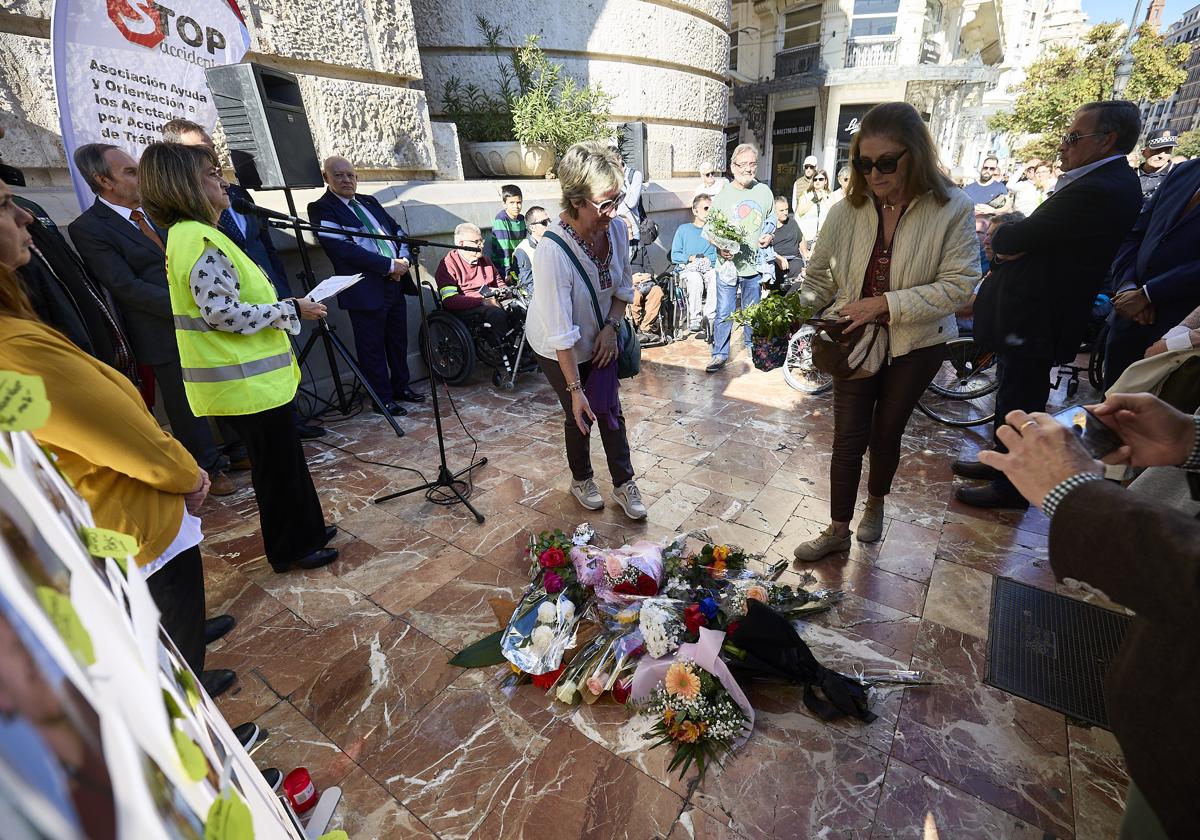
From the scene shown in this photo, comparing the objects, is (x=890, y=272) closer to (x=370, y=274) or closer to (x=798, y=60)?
(x=370, y=274)

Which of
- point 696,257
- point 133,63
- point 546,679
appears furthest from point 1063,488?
point 696,257

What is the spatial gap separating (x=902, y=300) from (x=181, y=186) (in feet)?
8.96

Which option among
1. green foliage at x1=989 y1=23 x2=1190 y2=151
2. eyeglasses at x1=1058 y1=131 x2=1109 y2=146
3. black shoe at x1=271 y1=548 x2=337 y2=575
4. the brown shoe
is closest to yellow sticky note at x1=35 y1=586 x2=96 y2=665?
black shoe at x1=271 y1=548 x2=337 y2=575

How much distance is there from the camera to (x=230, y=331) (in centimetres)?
222

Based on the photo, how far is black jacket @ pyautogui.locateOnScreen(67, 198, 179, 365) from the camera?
3117 mm

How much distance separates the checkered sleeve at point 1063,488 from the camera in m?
0.92

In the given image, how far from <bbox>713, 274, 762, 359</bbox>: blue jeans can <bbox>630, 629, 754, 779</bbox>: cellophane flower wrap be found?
4.03m

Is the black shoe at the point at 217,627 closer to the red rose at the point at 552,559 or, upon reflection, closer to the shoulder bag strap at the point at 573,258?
the red rose at the point at 552,559

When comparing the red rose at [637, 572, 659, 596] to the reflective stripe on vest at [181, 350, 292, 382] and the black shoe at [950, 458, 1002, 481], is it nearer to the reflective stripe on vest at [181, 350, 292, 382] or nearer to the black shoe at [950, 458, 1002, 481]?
the reflective stripe on vest at [181, 350, 292, 382]

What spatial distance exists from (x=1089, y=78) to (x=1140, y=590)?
2415 centimetres

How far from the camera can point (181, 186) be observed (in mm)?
2023

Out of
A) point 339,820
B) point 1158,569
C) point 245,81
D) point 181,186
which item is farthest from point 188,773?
point 245,81

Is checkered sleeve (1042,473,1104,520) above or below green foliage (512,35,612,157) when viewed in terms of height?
below

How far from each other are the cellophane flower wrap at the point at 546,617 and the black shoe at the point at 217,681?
105 centimetres
